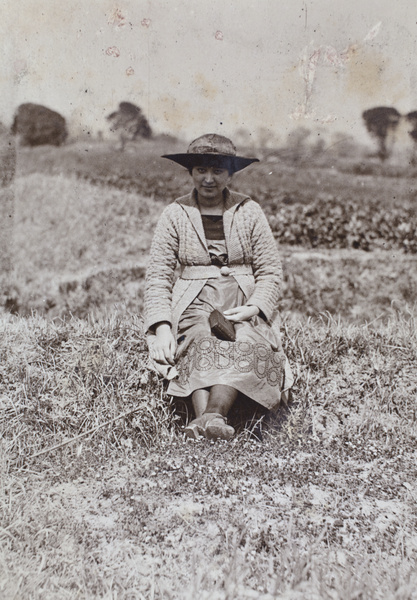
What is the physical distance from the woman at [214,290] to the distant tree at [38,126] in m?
2.42

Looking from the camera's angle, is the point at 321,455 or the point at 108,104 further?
the point at 108,104

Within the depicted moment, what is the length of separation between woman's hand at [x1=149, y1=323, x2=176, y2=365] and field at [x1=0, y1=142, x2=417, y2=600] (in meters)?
0.34

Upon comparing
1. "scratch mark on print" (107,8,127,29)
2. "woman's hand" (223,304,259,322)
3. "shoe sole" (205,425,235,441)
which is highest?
"scratch mark on print" (107,8,127,29)

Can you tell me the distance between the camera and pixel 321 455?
3.50 metres

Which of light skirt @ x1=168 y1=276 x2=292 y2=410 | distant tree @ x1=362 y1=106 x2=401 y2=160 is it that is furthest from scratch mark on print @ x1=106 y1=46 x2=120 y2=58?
light skirt @ x1=168 y1=276 x2=292 y2=410

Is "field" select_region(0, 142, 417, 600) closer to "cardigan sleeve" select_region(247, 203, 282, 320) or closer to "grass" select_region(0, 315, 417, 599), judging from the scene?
"grass" select_region(0, 315, 417, 599)

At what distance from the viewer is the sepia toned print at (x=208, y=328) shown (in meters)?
2.51

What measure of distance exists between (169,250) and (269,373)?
1.09 metres

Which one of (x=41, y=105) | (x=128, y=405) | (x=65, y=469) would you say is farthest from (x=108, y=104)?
(x=65, y=469)

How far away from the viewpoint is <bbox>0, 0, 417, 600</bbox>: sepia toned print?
8.23ft

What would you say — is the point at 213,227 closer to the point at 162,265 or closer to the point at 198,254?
the point at 198,254

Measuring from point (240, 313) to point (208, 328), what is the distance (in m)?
0.22

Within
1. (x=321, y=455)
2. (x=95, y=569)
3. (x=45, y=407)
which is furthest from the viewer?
(x=45, y=407)

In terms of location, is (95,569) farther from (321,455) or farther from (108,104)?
(108,104)
